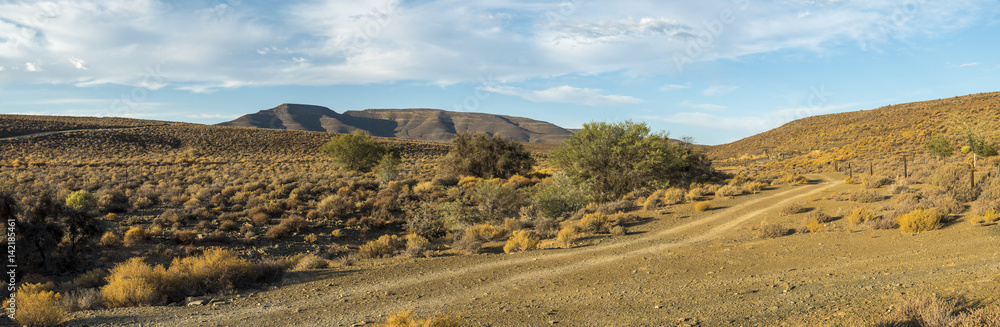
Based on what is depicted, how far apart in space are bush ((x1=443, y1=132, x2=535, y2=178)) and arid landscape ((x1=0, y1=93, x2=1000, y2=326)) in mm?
7768

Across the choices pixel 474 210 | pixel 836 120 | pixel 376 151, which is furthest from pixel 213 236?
pixel 836 120

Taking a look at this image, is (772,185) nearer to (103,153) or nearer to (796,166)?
(796,166)

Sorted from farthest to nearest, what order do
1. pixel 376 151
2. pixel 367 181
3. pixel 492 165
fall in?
pixel 376 151 < pixel 492 165 < pixel 367 181

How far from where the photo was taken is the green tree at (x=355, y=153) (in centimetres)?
3888

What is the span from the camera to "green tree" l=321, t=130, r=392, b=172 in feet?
128

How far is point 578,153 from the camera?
80.5ft

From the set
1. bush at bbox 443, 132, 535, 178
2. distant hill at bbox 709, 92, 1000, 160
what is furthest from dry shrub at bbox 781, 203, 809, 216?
distant hill at bbox 709, 92, 1000, 160

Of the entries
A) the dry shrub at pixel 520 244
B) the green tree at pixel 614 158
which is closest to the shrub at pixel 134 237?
the dry shrub at pixel 520 244

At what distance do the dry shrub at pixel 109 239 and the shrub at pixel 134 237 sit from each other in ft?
0.84

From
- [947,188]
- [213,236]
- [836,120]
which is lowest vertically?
[213,236]

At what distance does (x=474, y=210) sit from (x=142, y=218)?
13.3 meters

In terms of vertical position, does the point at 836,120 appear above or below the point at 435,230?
above

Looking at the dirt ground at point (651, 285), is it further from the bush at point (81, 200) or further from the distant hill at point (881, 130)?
the distant hill at point (881, 130)

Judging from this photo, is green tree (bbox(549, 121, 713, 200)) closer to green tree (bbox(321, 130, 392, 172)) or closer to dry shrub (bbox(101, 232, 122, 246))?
dry shrub (bbox(101, 232, 122, 246))
